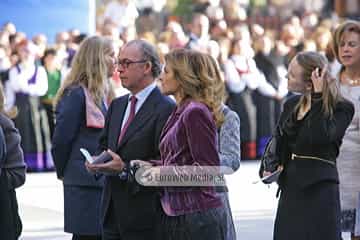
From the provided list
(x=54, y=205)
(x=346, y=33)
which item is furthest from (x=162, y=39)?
(x=346, y=33)

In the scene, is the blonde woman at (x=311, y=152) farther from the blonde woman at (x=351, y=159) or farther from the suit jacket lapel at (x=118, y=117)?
the suit jacket lapel at (x=118, y=117)

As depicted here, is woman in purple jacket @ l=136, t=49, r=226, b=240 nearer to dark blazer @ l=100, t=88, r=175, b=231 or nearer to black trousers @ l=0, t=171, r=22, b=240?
dark blazer @ l=100, t=88, r=175, b=231

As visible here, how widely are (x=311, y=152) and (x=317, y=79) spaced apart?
0.43 m

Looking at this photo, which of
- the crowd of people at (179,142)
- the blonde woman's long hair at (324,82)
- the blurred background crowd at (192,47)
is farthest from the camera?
the blurred background crowd at (192,47)

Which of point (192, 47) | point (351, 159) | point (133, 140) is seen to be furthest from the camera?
point (192, 47)

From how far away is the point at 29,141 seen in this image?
14766 millimetres

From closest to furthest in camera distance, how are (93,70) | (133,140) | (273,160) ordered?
(133,140) → (273,160) → (93,70)

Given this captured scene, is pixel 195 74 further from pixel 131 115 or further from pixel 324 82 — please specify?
pixel 324 82

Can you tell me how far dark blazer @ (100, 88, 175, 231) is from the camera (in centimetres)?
607

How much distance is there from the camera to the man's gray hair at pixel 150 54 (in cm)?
627

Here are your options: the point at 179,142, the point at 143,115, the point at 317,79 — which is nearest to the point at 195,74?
the point at 179,142

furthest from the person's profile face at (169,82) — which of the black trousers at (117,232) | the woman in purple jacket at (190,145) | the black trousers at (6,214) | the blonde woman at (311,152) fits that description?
the black trousers at (6,214)

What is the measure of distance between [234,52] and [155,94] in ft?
33.2

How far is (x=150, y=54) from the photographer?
20.6 feet
